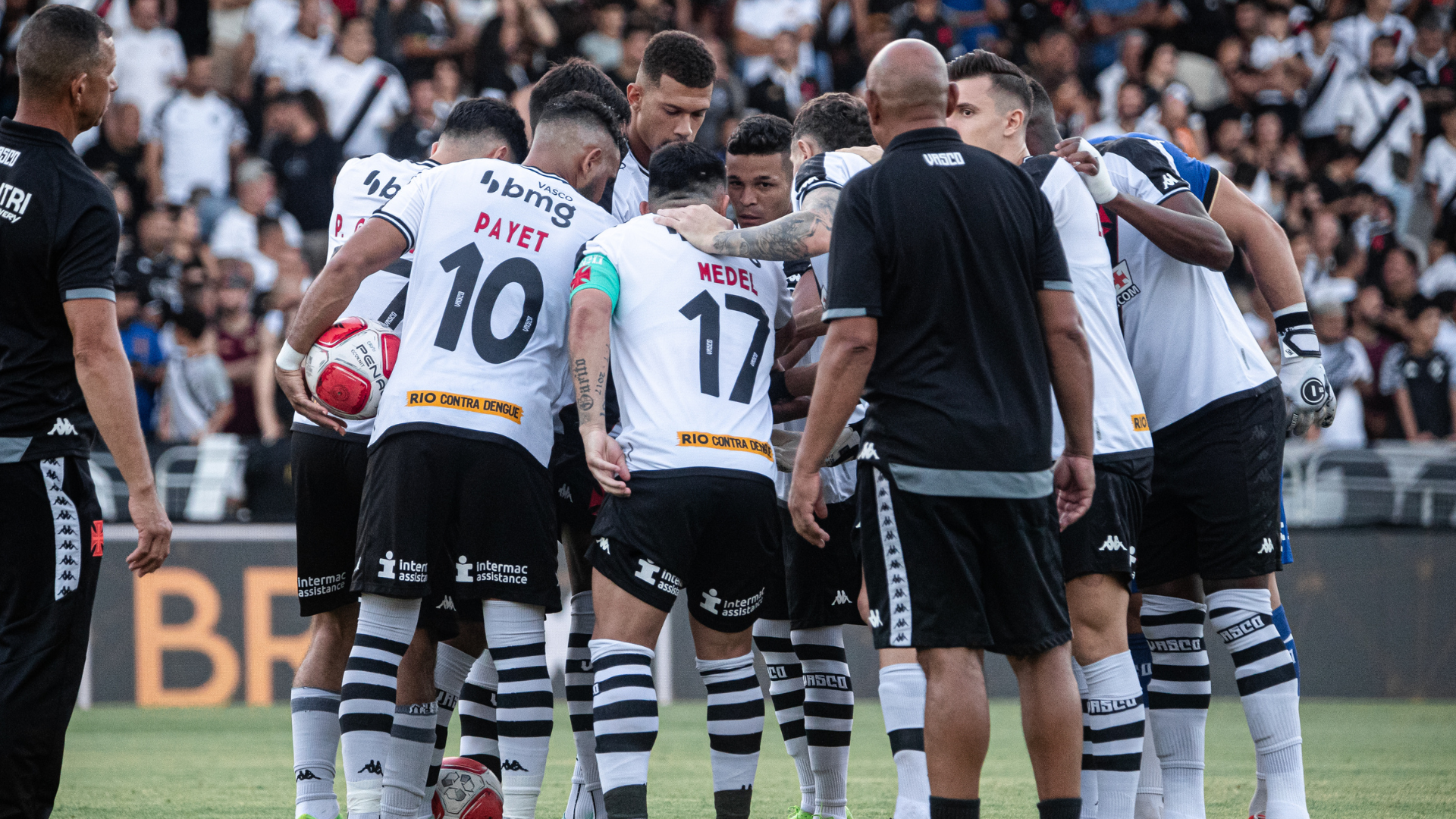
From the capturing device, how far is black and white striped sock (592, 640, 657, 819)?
5051mm

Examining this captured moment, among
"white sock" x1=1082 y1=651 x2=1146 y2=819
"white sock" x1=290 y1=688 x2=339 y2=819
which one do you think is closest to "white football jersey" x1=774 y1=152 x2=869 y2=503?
"white sock" x1=1082 y1=651 x2=1146 y2=819

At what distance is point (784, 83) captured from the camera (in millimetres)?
15875

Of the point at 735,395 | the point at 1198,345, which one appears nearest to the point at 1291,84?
the point at 1198,345

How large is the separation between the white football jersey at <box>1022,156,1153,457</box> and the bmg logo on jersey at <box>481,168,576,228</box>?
5.76ft

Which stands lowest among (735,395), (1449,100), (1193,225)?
(735,395)

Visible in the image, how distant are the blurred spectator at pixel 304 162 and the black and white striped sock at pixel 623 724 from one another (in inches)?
417

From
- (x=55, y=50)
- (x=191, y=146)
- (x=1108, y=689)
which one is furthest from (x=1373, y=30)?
(x=55, y=50)

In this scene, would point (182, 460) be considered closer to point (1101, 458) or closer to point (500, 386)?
point (500, 386)

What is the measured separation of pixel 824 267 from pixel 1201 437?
1614 millimetres

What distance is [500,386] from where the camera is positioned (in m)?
5.41

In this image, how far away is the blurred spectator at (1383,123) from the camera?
16.5 metres

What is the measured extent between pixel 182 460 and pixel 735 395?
749 cm

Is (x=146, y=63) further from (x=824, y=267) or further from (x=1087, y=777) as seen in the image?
(x=1087, y=777)

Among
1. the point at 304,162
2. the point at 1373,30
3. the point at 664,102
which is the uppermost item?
the point at 1373,30
